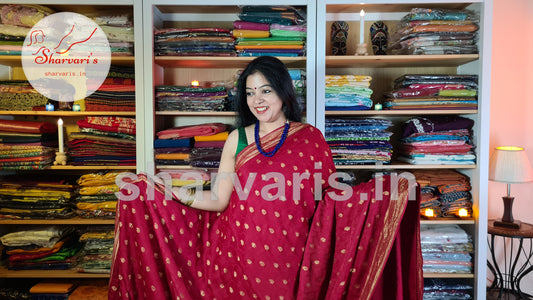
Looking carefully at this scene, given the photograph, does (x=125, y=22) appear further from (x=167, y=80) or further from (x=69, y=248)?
(x=69, y=248)

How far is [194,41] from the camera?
2.62m

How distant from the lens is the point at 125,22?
8.70 feet

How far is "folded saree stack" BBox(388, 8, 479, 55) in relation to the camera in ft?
8.50

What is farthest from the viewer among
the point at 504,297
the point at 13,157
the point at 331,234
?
the point at 504,297

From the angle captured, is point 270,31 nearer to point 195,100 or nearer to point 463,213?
point 195,100

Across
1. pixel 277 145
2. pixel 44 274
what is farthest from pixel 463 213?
pixel 44 274

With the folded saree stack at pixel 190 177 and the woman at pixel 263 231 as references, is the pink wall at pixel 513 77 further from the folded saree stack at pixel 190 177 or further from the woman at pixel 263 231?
the folded saree stack at pixel 190 177

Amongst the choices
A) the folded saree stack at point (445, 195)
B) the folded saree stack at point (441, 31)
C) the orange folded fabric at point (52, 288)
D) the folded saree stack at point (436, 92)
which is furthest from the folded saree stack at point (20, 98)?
the folded saree stack at point (445, 195)

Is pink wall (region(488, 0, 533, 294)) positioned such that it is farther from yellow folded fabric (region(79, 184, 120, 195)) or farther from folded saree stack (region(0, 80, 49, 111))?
folded saree stack (region(0, 80, 49, 111))

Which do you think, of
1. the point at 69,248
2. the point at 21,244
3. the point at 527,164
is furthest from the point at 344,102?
the point at 21,244

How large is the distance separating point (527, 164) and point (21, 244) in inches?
122

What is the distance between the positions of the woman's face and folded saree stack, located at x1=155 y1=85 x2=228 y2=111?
2.40 ft

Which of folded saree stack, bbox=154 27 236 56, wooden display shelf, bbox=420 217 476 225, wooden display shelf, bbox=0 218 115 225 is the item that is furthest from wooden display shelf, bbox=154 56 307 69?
wooden display shelf, bbox=420 217 476 225

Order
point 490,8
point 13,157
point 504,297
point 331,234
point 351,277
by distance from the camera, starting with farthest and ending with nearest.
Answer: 1. point 504,297
2. point 13,157
3. point 490,8
4. point 331,234
5. point 351,277
